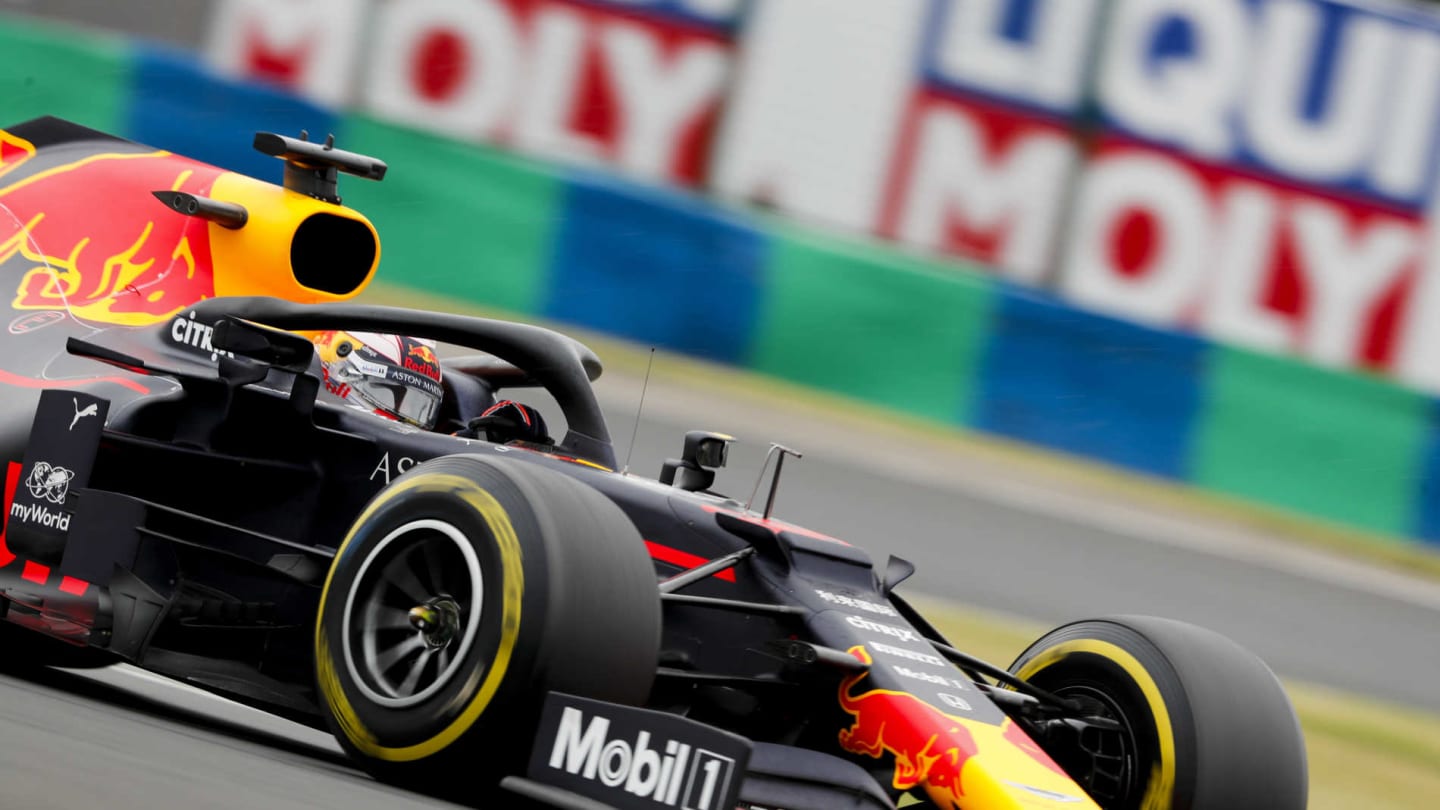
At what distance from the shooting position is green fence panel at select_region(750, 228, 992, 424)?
13.1 meters

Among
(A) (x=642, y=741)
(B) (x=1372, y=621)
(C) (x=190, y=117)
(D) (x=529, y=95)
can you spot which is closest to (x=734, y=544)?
(A) (x=642, y=741)

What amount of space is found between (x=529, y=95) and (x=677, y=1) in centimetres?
123

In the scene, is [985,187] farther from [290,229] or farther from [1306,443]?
[290,229]

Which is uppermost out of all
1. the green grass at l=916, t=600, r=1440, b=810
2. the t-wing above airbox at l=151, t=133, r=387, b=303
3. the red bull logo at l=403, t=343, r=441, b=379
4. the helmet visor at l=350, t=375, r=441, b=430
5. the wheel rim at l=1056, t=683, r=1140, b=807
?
the t-wing above airbox at l=151, t=133, r=387, b=303

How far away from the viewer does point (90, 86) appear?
42.9 ft

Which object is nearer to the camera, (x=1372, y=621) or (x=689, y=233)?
(x=1372, y=621)

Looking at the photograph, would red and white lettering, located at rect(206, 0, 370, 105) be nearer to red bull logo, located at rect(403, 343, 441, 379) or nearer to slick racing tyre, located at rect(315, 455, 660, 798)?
red bull logo, located at rect(403, 343, 441, 379)

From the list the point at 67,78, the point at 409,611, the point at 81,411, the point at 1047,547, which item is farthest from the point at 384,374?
the point at 67,78

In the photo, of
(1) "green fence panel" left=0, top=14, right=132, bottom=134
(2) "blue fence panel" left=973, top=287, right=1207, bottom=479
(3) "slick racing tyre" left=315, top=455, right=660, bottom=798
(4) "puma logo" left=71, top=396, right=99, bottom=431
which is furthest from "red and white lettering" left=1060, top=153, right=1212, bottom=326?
(3) "slick racing tyre" left=315, top=455, right=660, bottom=798

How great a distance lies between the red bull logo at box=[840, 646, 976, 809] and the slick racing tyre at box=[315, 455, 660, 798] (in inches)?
24.3

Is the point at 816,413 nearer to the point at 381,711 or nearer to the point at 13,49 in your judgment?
the point at 13,49

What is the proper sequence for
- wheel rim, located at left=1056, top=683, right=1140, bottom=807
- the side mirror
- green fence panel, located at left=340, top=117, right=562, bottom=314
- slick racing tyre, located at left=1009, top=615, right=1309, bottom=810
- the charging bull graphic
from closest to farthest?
the charging bull graphic < slick racing tyre, located at left=1009, top=615, right=1309, bottom=810 < wheel rim, located at left=1056, top=683, right=1140, bottom=807 < the side mirror < green fence panel, located at left=340, top=117, right=562, bottom=314

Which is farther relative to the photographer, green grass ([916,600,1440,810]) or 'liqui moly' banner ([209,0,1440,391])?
'liqui moly' banner ([209,0,1440,391])

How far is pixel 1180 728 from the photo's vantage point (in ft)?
17.9
